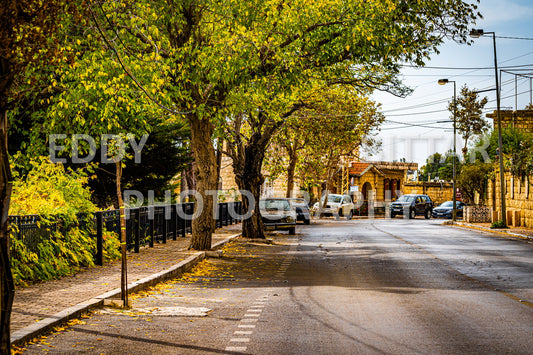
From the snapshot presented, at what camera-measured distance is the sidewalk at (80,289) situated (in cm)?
825

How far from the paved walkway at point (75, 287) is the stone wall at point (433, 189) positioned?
66.9 m

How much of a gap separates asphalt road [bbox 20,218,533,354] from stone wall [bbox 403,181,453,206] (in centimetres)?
6444

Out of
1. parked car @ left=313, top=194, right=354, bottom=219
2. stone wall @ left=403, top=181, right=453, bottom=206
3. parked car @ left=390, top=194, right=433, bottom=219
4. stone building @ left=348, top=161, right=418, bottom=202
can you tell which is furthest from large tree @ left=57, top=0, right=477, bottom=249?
stone wall @ left=403, top=181, right=453, bottom=206

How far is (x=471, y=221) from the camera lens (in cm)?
4384

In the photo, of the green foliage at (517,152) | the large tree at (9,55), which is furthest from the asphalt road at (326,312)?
the green foliage at (517,152)

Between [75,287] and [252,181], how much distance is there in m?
15.5

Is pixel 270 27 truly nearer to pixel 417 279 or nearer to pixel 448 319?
pixel 417 279

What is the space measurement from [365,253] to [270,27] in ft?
25.0

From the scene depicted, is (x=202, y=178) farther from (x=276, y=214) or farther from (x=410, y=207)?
(x=410, y=207)

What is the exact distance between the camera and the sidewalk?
325 inches

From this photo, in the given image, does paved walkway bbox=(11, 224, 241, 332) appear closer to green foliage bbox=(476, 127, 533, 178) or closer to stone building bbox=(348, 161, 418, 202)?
green foliage bbox=(476, 127, 533, 178)

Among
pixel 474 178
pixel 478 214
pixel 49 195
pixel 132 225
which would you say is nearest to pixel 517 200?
pixel 474 178

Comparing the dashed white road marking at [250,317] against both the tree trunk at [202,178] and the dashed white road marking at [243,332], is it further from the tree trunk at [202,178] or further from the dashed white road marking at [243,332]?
the tree trunk at [202,178]

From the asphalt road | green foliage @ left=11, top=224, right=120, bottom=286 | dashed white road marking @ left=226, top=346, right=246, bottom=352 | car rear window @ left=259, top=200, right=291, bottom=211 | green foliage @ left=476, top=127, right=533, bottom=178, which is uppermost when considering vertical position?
green foliage @ left=476, top=127, right=533, bottom=178
